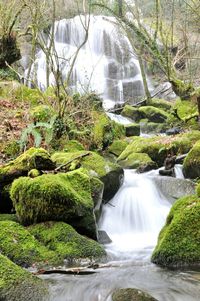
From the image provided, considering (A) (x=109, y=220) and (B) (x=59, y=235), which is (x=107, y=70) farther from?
(B) (x=59, y=235)

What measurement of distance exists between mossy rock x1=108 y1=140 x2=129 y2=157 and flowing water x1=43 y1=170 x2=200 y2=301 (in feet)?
7.47

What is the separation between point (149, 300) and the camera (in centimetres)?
354

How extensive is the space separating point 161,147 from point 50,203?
5909 millimetres

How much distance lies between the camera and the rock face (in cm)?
838

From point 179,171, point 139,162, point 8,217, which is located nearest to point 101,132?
point 139,162

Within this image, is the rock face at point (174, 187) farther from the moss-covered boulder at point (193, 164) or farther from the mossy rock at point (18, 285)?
the mossy rock at point (18, 285)

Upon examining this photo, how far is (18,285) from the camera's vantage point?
368 cm

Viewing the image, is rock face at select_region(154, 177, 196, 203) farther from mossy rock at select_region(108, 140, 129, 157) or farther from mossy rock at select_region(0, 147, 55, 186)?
mossy rock at select_region(108, 140, 129, 157)

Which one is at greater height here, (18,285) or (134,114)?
(18,285)

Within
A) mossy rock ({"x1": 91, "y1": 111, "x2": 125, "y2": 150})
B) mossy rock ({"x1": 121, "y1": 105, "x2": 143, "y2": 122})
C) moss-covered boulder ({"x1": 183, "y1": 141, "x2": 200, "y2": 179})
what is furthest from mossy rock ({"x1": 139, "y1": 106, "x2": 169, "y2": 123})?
moss-covered boulder ({"x1": 183, "y1": 141, "x2": 200, "y2": 179})

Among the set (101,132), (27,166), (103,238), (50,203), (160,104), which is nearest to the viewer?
(50,203)

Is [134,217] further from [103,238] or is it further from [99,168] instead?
[103,238]

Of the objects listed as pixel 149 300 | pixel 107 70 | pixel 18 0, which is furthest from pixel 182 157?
pixel 107 70

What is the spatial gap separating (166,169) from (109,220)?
2.81 meters
